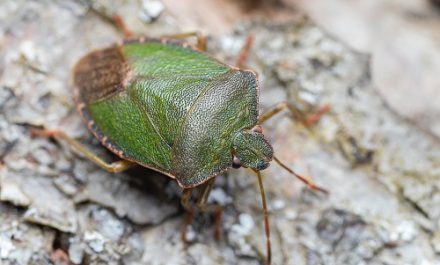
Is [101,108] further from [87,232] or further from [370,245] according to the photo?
[370,245]

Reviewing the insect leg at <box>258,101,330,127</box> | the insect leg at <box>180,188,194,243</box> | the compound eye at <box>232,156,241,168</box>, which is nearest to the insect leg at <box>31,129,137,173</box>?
the insect leg at <box>180,188,194,243</box>

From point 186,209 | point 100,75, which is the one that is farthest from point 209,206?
point 100,75

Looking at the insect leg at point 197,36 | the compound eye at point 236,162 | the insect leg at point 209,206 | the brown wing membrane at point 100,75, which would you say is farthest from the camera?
the insect leg at point 197,36

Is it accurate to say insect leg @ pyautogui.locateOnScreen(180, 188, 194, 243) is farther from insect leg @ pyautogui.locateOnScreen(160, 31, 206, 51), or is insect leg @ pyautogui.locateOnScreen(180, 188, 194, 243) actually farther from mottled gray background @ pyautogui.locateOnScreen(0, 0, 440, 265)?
insect leg @ pyautogui.locateOnScreen(160, 31, 206, 51)

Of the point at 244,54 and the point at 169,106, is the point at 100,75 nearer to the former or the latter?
the point at 169,106

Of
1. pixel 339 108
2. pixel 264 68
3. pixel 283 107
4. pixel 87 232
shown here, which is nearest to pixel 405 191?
pixel 339 108

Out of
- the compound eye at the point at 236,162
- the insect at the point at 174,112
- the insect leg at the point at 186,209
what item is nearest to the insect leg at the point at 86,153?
the insect at the point at 174,112

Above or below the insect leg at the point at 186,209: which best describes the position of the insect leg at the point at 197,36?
above

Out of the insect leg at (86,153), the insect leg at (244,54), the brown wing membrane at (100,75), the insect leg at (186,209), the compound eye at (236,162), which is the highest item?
the brown wing membrane at (100,75)

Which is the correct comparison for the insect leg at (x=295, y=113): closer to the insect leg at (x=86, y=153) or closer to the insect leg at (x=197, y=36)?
the insect leg at (x=197, y=36)
